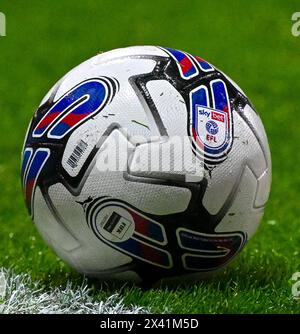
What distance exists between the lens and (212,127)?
4988mm

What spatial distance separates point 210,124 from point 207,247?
67cm

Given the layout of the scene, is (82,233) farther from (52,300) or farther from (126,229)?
(52,300)

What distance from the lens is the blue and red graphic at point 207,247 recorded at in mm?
5031

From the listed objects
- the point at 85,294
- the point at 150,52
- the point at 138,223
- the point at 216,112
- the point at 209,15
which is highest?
the point at 209,15

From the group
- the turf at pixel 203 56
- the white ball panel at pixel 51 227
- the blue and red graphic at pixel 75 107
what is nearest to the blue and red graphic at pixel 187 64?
the blue and red graphic at pixel 75 107

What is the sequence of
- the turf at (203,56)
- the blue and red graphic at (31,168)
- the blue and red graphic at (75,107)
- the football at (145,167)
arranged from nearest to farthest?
the football at (145,167)
the blue and red graphic at (75,107)
the blue and red graphic at (31,168)
the turf at (203,56)

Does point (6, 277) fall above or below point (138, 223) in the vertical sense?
below

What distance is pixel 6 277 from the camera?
5441mm

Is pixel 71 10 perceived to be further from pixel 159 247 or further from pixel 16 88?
pixel 159 247

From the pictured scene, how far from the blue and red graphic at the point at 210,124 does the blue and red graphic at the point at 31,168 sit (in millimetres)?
816

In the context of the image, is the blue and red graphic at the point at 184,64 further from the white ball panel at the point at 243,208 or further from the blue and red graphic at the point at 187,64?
the white ball panel at the point at 243,208

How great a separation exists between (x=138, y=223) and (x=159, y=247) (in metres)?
0.19

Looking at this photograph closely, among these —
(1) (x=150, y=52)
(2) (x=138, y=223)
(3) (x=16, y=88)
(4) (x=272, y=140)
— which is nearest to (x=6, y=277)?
(2) (x=138, y=223)

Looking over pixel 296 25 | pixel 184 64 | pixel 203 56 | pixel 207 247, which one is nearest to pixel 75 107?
pixel 184 64
